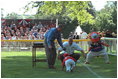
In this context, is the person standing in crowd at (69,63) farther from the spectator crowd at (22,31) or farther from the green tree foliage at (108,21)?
the green tree foliage at (108,21)

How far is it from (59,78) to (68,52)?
8.14 ft

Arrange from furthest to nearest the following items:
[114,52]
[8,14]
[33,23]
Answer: [8,14] → [33,23] → [114,52]

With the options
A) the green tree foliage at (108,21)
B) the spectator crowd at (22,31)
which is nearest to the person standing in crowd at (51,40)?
the spectator crowd at (22,31)

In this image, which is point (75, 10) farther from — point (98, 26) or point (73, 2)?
point (98, 26)

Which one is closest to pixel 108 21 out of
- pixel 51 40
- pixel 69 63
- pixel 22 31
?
pixel 22 31

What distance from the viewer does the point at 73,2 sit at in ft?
82.2

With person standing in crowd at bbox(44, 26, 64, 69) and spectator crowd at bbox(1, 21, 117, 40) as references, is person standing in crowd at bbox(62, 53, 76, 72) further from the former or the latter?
spectator crowd at bbox(1, 21, 117, 40)

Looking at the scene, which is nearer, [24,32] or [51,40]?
[51,40]

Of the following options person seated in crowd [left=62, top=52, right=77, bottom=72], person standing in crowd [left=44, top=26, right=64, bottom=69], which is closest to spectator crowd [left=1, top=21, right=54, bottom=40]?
person standing in crowd [left=44, top=26, right=64, bottom=69]

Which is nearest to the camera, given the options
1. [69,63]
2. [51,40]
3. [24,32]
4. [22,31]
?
[69,63]

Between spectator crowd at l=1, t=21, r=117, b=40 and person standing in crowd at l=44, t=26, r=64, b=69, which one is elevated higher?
person standing in crowd at l=44, t=26, r=64, b=69

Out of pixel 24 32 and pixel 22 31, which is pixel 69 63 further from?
pixel 24 32

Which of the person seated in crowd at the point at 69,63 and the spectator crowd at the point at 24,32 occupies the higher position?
the person seated in crowd at the point at 69,63

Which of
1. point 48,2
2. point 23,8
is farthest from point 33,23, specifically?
point 48,2
